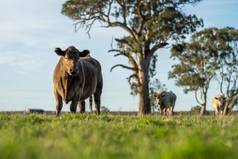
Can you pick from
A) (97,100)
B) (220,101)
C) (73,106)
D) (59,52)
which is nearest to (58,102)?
(73,106)

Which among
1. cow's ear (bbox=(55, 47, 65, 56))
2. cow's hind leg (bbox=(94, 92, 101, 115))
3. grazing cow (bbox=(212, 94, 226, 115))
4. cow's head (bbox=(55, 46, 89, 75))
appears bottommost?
cow's hind leg (bbox=(94, 92, 101, 115))

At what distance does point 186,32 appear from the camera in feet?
130

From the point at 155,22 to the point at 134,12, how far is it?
2.14 metres

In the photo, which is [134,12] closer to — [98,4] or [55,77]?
[98,4]

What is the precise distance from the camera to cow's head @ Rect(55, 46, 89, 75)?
15445 mm

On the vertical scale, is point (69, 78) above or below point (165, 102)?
below

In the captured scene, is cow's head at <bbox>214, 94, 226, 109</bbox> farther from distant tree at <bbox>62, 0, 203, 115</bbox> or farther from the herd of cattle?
the herd of cattle

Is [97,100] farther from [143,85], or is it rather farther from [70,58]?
[143,85]

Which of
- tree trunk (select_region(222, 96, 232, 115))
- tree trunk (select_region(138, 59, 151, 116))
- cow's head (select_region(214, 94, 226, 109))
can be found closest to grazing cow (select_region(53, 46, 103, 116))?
tree trunk (select_region(138, 59, 151, 116))

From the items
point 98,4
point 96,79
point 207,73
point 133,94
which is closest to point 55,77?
point 96,79

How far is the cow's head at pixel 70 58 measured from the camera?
15445 mm

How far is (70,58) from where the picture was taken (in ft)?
51.6

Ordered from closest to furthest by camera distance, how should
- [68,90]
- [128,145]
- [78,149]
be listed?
[78,149] < [128,145] < [68,90]

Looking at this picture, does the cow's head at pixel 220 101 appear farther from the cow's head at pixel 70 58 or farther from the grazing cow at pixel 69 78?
the cow's head at pixel 70 58
